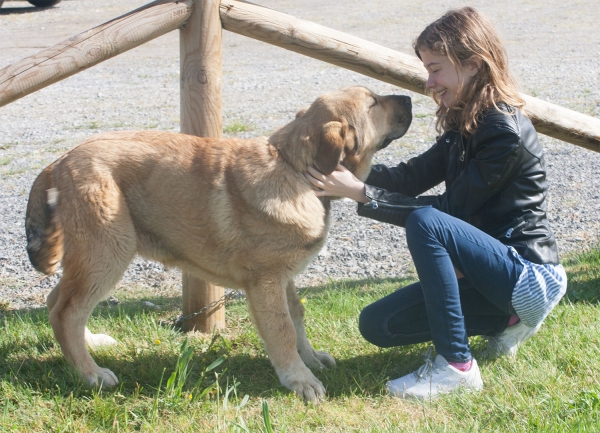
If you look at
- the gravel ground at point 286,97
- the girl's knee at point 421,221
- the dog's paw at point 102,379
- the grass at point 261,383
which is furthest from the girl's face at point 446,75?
the dog's paw at point 102,379

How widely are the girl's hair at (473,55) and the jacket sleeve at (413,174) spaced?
0.38 meters

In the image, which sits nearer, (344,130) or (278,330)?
(278,330)

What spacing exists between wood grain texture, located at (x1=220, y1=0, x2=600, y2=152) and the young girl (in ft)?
1.49

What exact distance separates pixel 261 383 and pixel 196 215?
3.18 ft

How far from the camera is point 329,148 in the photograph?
3.60 meters

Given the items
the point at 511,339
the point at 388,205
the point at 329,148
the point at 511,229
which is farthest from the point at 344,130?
the point at 511,339

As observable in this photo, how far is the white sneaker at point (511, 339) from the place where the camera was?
3680 mm

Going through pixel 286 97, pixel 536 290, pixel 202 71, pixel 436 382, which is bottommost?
pixel 286 97

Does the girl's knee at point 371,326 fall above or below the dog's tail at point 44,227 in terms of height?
below

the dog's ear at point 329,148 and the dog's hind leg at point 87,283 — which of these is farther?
the dog's ear at point 329,148

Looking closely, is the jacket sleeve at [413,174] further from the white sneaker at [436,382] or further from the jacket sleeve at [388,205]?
the white sneaker at [436,382]

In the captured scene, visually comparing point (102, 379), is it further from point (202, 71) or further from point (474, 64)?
point (474, 64)

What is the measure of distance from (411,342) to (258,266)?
97 centimetres

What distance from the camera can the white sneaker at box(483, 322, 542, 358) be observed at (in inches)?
145
